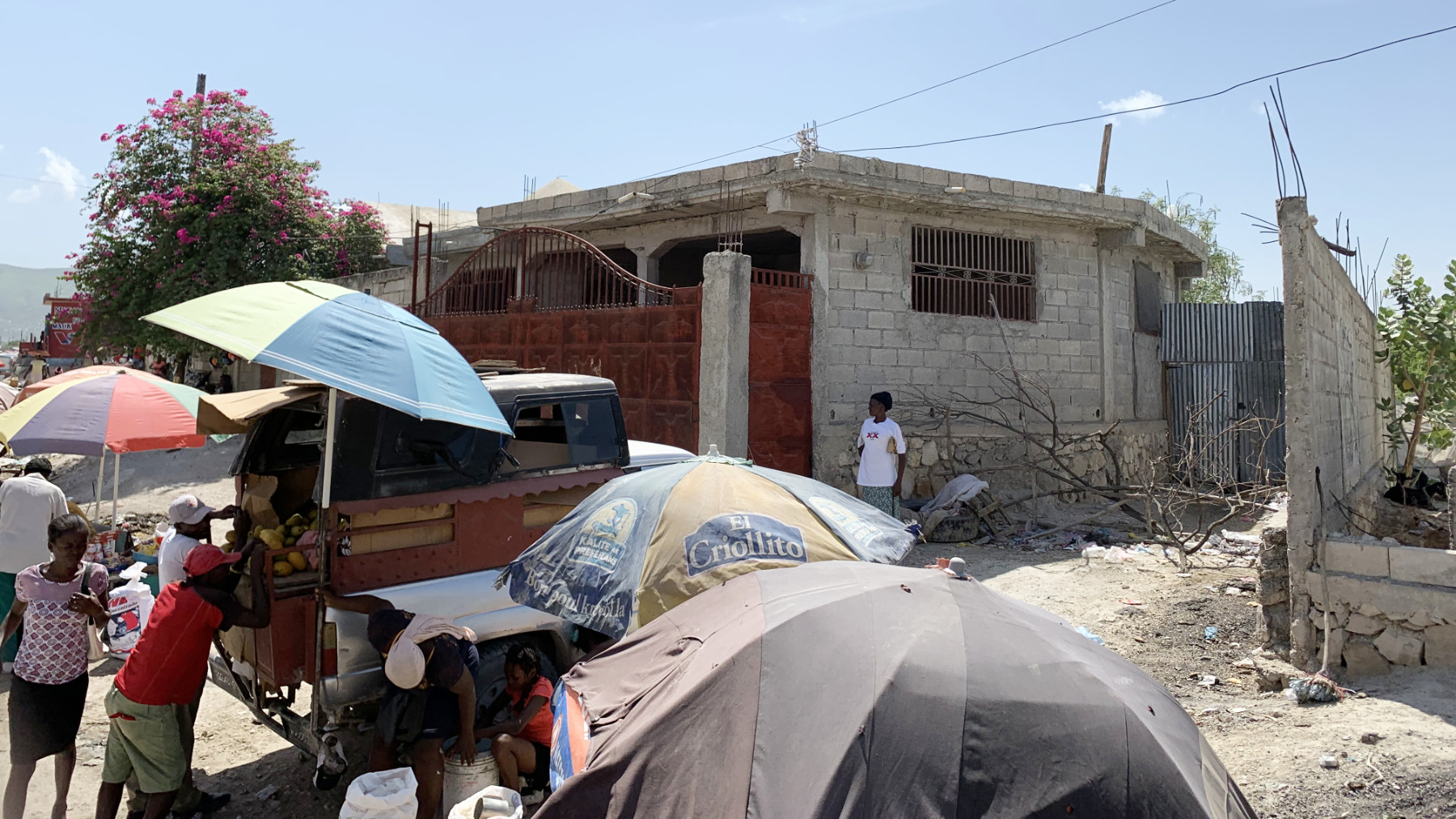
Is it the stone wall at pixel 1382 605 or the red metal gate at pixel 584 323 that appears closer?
the stone wall at pixel 1382 605

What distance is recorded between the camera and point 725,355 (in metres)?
9.36

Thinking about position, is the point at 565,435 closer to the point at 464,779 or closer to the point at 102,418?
the point at 464,779

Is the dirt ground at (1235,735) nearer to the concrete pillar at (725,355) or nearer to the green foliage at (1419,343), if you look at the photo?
the concrete pillar at (725,355)

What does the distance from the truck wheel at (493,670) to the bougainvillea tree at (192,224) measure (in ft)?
46.9

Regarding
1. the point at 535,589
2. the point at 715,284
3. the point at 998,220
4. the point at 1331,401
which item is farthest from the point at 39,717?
the point at 998,220

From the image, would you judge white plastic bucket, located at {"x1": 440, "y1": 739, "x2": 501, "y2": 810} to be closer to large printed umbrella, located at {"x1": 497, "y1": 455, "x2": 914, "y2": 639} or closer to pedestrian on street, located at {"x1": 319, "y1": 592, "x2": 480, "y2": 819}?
pedestrian on street, located at {"x1": 319, "y1": 592, "x2": 480, "y2": 819}

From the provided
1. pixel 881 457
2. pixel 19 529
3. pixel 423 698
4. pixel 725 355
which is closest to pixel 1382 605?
pixel 881 457

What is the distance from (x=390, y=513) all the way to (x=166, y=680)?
1180 mm

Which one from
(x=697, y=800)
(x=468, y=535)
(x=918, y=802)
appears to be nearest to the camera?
(x=918, y=802)

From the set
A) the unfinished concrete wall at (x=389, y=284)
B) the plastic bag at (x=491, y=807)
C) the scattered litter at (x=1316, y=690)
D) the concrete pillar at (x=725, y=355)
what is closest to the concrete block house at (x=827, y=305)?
the concrete pillar at (x=725, y=355)

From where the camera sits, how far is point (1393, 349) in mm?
10891

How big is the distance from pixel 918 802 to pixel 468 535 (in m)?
3.18

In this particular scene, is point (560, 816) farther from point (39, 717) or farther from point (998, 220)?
point (998, 220)

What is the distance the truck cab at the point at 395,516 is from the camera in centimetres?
414
